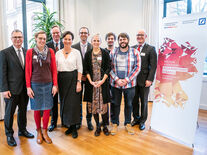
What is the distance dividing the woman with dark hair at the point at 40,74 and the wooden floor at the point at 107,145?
0.25 meters

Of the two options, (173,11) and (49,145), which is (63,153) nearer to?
(49,145)

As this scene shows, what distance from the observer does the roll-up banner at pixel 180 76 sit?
2.35 metres

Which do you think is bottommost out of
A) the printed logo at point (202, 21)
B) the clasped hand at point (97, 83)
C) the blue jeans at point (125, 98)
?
the blue jeans at point (125, 98)

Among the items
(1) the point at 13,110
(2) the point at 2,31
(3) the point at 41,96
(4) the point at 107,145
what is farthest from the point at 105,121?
(2) the point at 2,31

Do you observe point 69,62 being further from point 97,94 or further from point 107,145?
point 107,145

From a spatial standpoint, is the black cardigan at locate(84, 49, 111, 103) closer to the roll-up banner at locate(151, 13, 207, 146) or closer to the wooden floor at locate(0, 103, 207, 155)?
the wooden floor at locate(0, 103, 207, 155)

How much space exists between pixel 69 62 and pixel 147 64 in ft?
4.24

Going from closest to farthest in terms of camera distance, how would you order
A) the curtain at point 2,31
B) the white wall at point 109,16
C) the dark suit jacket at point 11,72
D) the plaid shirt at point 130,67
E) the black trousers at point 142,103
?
1. the dark suit jacket at point 11,72
2. the plaid shirt at point 130,67
3. the black trousers at point 142,103
4. the curtain at point 2,31
5. the white wall at point 109,16

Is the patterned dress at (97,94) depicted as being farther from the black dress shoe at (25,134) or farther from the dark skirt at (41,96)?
the black dress shoe at (25,134)

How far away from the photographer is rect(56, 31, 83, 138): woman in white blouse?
256 centimetres

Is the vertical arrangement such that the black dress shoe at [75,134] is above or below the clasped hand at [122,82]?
below

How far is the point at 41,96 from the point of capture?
2426 millimetres

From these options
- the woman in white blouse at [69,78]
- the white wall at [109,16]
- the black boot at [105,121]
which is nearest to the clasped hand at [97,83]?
the woman in white blouse at [69,78]

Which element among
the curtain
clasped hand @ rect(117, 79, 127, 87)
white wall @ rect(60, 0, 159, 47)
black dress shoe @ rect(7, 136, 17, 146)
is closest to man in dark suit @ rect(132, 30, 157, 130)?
clasped hand @ rect(117, 79, 127, 87)
